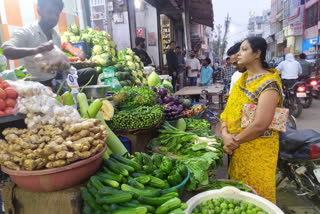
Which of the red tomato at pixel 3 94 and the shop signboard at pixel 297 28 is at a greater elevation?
the shop signboard at pixel 297 28

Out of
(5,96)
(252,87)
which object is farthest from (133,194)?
(252,87)

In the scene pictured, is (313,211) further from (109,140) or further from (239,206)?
(109,140)

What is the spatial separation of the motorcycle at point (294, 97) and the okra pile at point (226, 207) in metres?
6.72

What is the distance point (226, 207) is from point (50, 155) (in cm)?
128

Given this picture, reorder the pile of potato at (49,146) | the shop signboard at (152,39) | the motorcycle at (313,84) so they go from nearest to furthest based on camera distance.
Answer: the pile of potato at (49,146), the motorcycle at (313,84), the shop signboard at (152,39)

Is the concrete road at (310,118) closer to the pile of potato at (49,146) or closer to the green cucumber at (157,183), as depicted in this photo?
the green cucumber at (157,183)

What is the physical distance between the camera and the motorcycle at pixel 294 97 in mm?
7422

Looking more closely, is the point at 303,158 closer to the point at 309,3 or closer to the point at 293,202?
the point at 293,202

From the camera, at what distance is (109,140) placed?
225 centimetres

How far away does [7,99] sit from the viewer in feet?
5.40

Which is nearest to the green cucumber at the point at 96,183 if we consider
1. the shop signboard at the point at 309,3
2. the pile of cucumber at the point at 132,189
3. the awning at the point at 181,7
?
the pile of cucumber at the point at 132,189

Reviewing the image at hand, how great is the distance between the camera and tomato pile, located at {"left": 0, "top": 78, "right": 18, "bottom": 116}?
1602 mm

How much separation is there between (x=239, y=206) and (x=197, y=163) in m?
0.55

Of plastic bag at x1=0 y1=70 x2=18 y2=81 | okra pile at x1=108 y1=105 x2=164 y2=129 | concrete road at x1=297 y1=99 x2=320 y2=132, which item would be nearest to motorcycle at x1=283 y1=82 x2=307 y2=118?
concrete road at x1=297 y1=99 x2=320 y2=132
